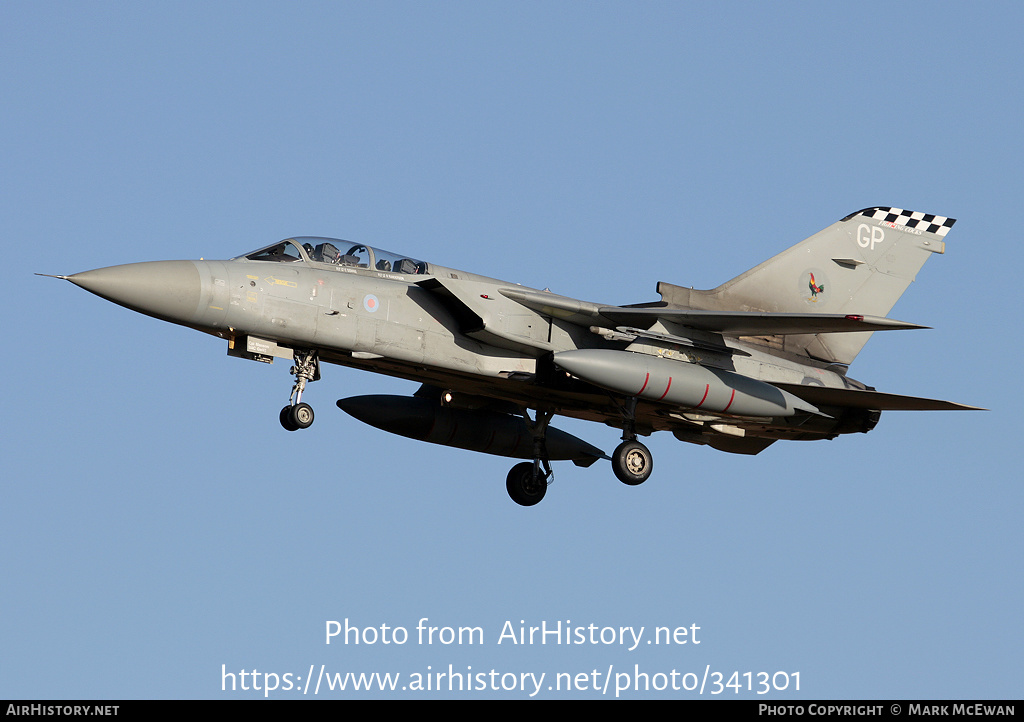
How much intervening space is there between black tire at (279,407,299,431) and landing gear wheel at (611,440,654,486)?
5.05 m

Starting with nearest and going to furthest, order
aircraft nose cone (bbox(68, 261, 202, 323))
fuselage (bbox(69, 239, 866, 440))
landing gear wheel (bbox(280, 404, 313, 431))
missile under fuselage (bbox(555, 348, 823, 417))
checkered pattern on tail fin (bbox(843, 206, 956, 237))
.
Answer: aircraft nose cone (bbox(68, 261, 202, 323)) < fuselage (bbox(69, 239, 866, 440)) < landing gear wheel (bbox(280, 404, 313, 431)) < missile under fuselage (bbox(555, 348, 823, 417)) < checkered pattern on tail fin (bbox(843, 206, 956, 237))

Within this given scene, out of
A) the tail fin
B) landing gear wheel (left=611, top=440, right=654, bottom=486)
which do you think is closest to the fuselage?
landing gear wheel (left=611, top=440, right=654, bottom=486)

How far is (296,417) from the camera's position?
56.9 feet

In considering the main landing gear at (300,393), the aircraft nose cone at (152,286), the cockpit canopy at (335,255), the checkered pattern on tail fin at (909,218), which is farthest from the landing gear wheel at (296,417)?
the checkered pattern on tail fin at (909,218)

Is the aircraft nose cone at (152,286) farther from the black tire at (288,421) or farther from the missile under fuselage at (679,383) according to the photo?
the missile under fuselage at (679,383)

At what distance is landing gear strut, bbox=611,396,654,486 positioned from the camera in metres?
19.3

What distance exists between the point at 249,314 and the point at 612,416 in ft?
21.8

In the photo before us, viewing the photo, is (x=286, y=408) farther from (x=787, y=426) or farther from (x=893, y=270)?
(x=893, y=270)

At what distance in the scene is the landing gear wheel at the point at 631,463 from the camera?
19.3 meters

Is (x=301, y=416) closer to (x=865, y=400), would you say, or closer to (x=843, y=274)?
(x=865, y=400)

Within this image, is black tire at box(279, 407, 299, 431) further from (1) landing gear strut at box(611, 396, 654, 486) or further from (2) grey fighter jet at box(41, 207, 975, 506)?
(1) landing gear strut at box(611, 396, 654, 486)

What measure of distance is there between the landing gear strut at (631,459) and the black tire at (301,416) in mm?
4855
